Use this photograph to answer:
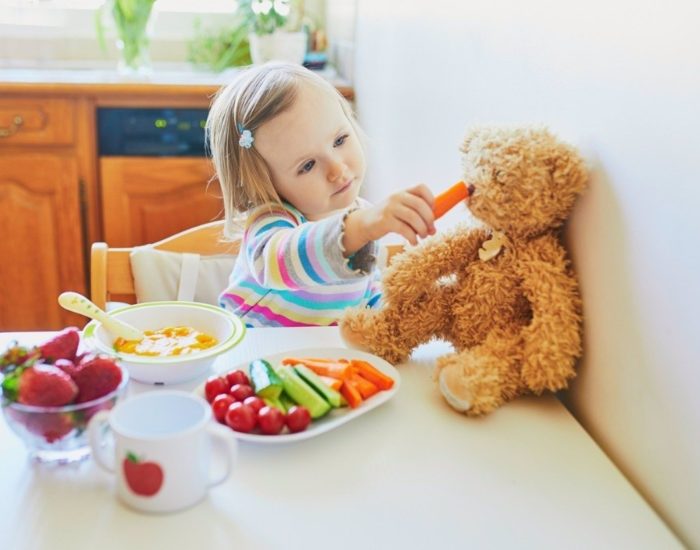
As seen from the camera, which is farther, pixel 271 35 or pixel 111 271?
pixel 271 35

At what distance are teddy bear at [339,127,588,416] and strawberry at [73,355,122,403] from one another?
326 mm

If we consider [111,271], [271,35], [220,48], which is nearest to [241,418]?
[111,271]

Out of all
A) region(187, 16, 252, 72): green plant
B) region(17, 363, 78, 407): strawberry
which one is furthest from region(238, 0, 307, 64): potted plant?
region(17, 363, 78, 407): strawberry

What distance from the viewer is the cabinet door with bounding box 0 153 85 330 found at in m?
2.02

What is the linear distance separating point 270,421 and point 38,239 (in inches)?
65.3

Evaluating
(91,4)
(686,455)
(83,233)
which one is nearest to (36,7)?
(91,4)

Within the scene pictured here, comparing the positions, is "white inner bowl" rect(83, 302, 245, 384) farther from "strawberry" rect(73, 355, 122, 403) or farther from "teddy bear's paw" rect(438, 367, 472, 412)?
"teddy bear's paw" rect(438, 367, 472, 412)

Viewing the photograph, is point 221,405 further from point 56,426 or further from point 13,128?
point 13,128

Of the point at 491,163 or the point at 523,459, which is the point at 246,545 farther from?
the point at 491,163

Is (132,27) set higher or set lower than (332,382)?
higher

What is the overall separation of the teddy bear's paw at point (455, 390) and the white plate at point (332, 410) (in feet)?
0.16

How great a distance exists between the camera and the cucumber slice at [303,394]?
2.28 feet

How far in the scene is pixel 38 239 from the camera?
208cm

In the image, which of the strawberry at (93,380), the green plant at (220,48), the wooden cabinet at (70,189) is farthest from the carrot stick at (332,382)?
the green plant at (220,48)
